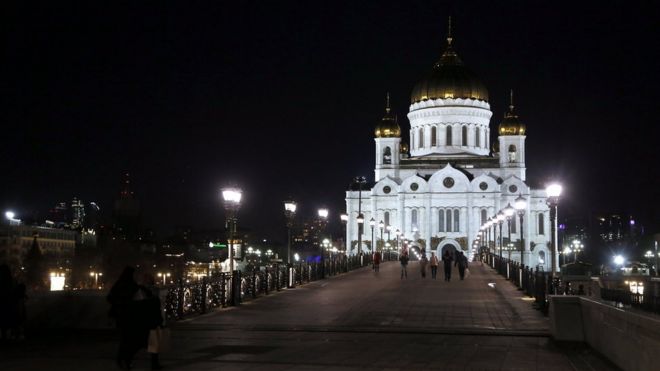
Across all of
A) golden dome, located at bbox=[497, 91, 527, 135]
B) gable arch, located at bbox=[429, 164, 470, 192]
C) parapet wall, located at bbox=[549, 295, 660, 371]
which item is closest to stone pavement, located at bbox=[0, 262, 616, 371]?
parapet wall, located at bbox=[549, 295, 660, 371]

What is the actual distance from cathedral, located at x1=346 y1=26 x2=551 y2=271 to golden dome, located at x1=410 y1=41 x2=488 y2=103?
125 millimetres

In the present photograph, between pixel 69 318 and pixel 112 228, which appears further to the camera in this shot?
pixel 112 228

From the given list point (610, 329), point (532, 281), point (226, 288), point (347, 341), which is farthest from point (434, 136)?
point (610, 329)

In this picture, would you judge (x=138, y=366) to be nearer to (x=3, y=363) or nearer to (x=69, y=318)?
(x=3, y=363)

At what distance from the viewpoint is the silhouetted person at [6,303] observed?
1708 cm

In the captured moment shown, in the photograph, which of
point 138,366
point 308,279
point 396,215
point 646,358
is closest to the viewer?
point 646,358

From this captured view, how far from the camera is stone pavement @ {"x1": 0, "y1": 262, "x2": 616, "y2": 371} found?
14.5 m

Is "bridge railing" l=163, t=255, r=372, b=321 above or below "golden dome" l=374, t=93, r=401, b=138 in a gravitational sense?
below

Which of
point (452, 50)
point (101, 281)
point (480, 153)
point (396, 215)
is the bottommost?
point (101, 281)

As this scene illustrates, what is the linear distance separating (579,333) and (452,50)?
109419mm

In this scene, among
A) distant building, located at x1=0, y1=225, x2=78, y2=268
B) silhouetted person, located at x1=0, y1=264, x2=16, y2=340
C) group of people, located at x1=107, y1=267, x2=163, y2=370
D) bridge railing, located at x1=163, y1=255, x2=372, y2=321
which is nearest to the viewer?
group of people, located at x1=107, y1=267, x2=163, y2=370

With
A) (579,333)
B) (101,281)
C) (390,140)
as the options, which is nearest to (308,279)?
(579,333)

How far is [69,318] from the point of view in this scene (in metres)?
19.8

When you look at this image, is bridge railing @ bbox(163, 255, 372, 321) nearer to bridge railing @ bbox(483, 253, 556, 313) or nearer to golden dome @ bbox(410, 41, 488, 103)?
bridge railing @ bbox(483, 253, 556, 313)
